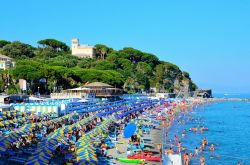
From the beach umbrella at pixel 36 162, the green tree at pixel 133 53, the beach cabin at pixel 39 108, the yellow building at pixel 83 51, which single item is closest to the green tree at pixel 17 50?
the yellow building at pixel 83 51

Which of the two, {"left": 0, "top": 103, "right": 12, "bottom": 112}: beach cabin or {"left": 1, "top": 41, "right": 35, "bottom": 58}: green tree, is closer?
{"left": 0, "top": 103, "right": 12, "bottom": 112}: beach cabin

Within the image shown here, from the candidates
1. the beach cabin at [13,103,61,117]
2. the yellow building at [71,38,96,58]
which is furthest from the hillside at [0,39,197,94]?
the beach cabin at [13,103,61,117]

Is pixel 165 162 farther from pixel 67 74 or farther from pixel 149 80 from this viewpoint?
pixel 149 80

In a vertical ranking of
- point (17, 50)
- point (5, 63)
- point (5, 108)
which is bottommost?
point (5, 108)

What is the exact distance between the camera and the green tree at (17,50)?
11207 cm

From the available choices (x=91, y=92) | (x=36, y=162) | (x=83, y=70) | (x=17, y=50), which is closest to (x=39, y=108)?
(x=36, y=162)

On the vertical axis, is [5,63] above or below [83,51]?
below

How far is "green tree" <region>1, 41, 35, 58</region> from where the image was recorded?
11207 cm

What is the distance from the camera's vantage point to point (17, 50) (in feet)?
370

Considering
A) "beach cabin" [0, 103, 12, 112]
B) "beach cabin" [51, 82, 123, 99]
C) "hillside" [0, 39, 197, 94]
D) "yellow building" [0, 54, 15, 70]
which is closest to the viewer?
"beach cabin" [0, 103, 12, 112]

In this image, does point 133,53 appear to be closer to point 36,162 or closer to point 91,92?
point 91,92

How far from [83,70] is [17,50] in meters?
30.3

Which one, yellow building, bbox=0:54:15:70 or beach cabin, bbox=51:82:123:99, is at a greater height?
yellow building, bbox=0:54:15:70

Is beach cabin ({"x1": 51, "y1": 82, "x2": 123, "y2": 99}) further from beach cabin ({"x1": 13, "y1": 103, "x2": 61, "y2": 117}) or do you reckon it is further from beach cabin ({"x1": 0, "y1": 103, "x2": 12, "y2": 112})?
beach cabin ({"x1": 0, "y1": 103, "x2": 12, "y2": 112})
